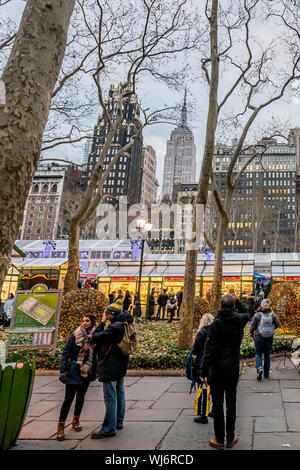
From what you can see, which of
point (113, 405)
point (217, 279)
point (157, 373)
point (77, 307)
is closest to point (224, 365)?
point (113, 405)

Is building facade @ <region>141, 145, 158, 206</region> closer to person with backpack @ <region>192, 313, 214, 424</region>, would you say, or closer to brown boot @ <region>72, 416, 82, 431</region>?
person with backpack @ <region>192, 313, 214, 424</region>

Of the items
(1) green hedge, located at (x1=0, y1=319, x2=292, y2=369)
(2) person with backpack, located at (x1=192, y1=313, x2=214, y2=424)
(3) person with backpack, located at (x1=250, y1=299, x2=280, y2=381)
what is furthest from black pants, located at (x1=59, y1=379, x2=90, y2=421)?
(3) person with backpack, located at (x1=250, y1=299, x2=280, y2=381)

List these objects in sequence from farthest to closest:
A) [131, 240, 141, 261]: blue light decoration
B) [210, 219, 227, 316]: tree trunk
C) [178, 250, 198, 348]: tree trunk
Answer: [131, 240, 141, 261]: blue light decoration < [210, 219, 227, 316]: tree trunk < [178, 250, 198, 348]: tree trunk

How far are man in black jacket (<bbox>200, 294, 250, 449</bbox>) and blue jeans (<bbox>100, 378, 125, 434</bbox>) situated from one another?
1211 millimetres

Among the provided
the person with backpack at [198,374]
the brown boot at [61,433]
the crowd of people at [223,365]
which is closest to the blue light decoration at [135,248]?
the person with backpack at [198,374]

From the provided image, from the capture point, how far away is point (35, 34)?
9.93ft

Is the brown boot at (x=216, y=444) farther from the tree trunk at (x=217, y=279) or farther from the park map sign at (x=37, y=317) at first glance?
the tree trunk at (x=217, y=279)

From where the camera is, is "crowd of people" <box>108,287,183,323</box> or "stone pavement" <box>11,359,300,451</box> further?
"crowd of people" <box>108,287,183,323</box>

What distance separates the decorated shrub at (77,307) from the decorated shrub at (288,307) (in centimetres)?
584

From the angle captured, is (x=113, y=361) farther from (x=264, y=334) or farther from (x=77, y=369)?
(x=264, y=334)

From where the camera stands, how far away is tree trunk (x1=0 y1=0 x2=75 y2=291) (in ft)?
8.45

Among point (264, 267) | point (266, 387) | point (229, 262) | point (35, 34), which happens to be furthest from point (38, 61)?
point (264, 267)
